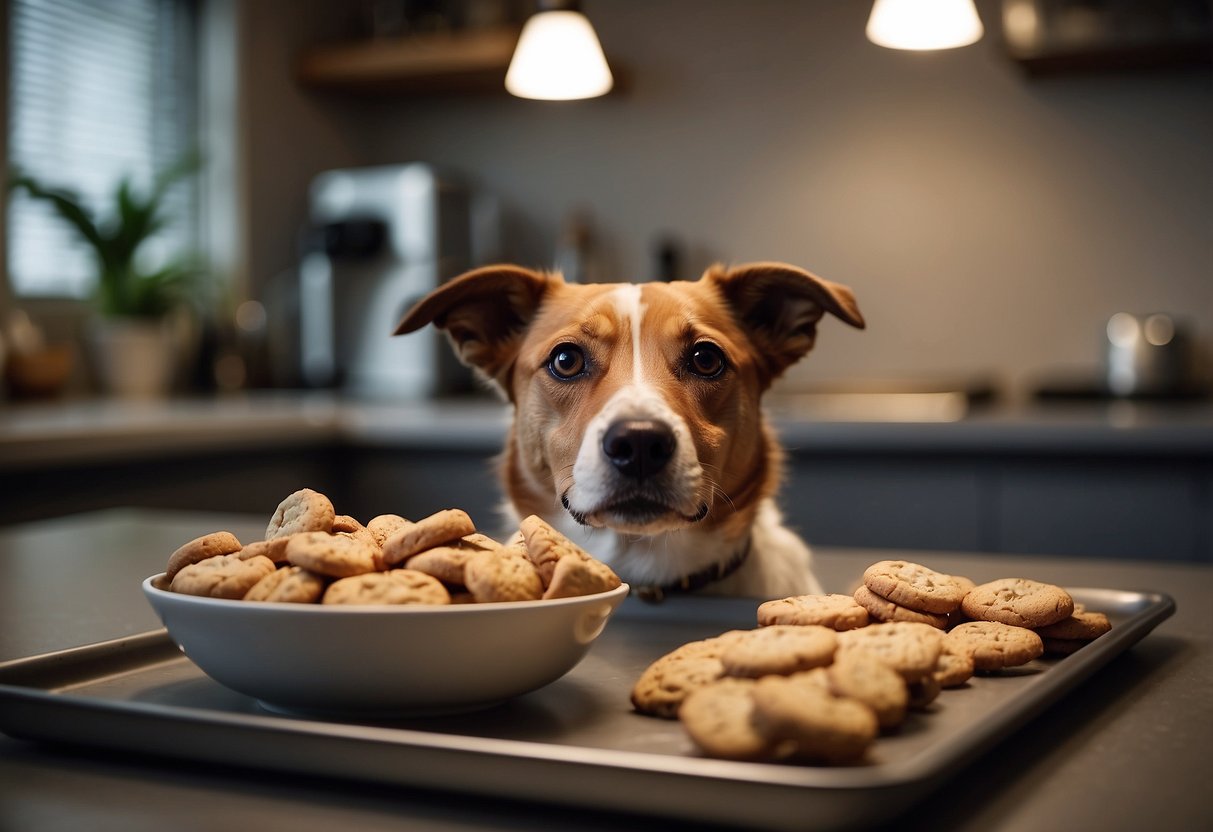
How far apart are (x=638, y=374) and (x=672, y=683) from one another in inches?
22.4

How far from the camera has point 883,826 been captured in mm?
563

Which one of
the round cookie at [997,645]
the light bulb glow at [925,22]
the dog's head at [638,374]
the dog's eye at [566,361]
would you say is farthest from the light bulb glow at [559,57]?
the round cookie at [997,645]

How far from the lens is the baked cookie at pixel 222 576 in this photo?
0.69 m

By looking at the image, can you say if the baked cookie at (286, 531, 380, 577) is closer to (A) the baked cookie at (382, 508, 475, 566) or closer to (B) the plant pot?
(A) the baked cookie at (382, 508, 475, 566)

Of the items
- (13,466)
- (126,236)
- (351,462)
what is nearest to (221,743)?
(13,466)

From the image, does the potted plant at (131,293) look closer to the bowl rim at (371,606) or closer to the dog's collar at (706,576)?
the dog's collar at (706,576)

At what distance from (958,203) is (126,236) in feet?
8.15

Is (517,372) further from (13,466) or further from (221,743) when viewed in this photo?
(13,466)

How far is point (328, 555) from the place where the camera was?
69 cm

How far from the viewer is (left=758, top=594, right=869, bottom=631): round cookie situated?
775 millimetres

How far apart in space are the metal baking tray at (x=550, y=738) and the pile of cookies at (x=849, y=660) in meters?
0.01

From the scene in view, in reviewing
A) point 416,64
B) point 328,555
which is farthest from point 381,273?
point 328,555

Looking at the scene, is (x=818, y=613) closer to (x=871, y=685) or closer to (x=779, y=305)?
(x=871, y=685)

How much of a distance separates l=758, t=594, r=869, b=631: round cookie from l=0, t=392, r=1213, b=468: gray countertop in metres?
1.90
